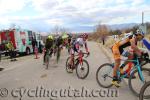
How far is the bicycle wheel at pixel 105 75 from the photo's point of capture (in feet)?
32.8

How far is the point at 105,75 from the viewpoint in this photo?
33.2ft

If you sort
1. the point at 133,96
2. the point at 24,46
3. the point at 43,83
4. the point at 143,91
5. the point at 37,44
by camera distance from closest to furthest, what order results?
the point at 143,91 → the point at 133,96 → the point at 43,83 → the point at 24,46 → the point at 37,44

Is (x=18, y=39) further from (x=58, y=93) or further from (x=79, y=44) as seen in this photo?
(x=58, y=93)

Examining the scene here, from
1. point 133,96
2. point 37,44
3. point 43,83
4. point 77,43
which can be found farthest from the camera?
point 37,44

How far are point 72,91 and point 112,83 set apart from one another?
4.07 feet

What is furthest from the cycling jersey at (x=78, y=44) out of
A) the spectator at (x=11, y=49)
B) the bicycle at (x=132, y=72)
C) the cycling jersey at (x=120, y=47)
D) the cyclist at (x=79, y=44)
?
the spectator at (x=11, y=49)

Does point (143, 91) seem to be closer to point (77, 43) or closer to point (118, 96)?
point (118, 96)

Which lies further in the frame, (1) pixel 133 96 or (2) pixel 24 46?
(2) pixel 24 46

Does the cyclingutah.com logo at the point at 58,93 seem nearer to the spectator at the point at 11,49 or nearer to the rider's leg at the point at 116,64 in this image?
the rider's leg at the point at 116,64

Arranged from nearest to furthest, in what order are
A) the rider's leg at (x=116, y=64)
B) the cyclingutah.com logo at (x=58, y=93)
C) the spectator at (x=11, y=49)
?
the cyclingutah.com logo at (x=58, y=93) < the rider's leg at (x=116, y=64) < the spectator at (x=11, y=49)

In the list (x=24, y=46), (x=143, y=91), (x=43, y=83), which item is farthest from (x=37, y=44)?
(x=143, y=91)

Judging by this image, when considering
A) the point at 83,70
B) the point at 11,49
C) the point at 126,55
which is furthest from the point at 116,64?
the point at 11,49

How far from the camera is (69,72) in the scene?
46.2ft

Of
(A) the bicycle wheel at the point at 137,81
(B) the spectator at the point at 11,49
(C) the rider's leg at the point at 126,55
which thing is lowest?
(B) the spectator at the point at 11,49
